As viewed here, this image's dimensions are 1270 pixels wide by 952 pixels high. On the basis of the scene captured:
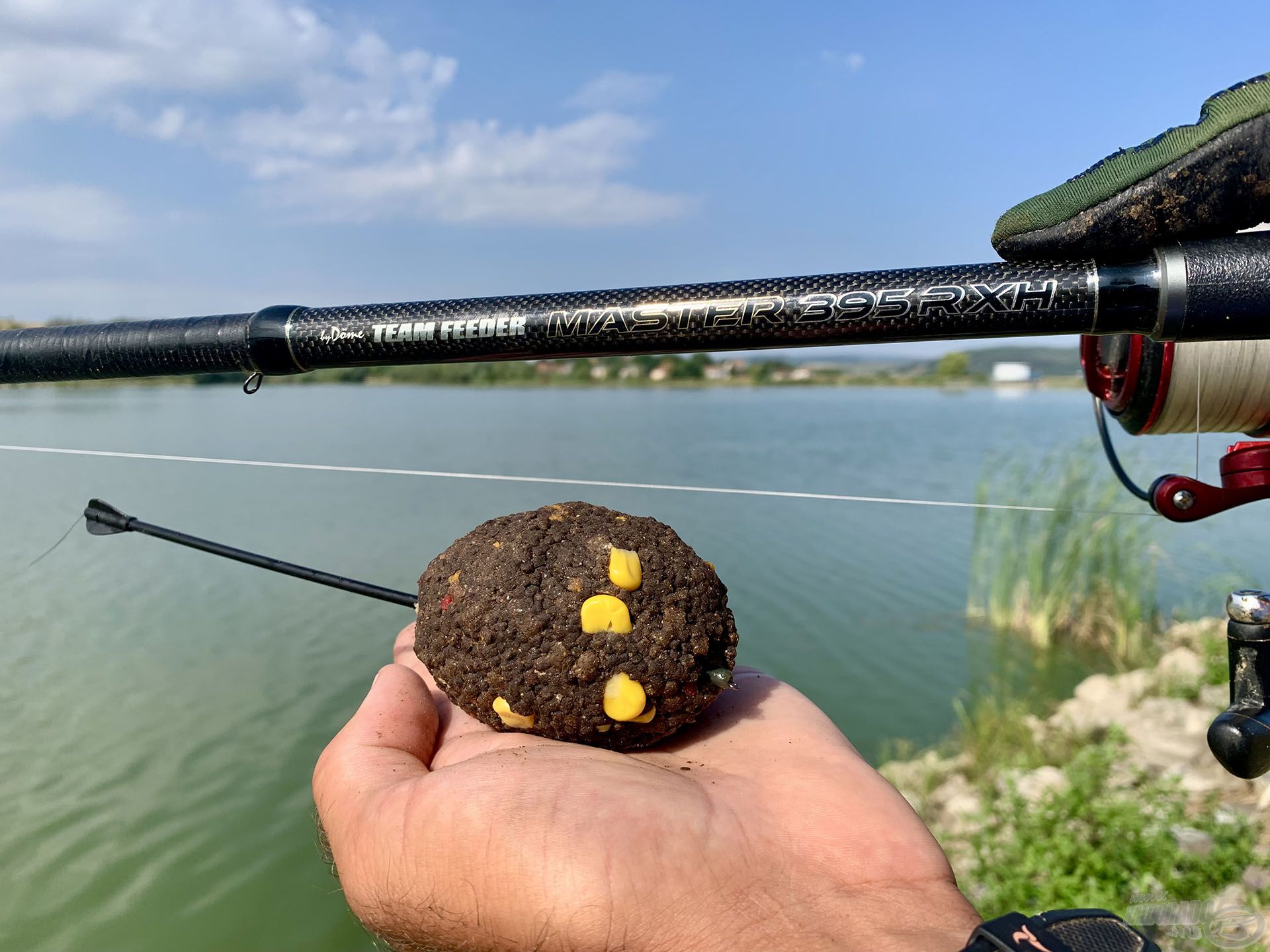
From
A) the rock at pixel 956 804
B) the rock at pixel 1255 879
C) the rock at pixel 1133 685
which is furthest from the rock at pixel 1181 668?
the rock at pixel 1255 879

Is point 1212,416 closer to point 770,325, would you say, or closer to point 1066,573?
point 770,325

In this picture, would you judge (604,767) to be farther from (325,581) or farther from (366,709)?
(325,581)

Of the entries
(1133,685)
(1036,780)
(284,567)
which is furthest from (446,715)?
(1133,685)

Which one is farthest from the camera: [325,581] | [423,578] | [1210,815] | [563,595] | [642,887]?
[1210,815]

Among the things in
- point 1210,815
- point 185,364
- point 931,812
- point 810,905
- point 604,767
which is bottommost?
point 931,812

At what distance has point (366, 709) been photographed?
1.57 metres

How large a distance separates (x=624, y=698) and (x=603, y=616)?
16 cm

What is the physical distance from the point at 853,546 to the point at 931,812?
338cm

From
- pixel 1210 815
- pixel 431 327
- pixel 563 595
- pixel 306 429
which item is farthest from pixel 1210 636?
pixel 306 429

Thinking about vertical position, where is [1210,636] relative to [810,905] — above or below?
below

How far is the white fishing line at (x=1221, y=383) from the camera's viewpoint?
7.13ft

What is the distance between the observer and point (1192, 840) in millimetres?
3508

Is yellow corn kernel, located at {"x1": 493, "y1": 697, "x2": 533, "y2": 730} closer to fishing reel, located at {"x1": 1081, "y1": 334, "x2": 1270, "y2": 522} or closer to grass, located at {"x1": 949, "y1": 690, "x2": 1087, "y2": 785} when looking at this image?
fishing reel, located at {"x1": 1081, "y1": 334, "x2": 1270, "y2": 522}

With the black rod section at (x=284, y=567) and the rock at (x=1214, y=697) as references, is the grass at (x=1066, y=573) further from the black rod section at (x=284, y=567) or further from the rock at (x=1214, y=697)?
the black rod section at (x=284, y=567)
